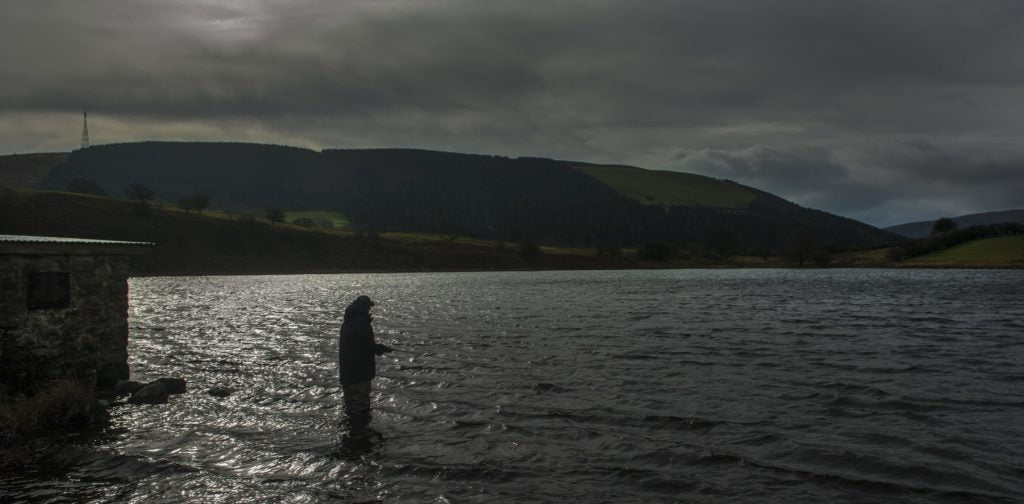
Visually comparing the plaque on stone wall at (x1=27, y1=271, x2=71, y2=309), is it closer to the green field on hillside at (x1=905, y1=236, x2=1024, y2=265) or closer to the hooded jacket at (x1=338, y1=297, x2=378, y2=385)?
the hooded jacket at (x1=338, y1=297, x2=378, y2=385)

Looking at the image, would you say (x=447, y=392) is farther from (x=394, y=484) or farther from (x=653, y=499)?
(x=653, y=499)

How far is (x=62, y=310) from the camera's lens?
57.5 feet

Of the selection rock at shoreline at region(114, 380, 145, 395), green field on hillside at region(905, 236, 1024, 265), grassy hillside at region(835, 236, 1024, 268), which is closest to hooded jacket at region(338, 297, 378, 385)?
rock at shoreline at region(114, 380, 145, 395)

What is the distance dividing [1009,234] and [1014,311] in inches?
5067

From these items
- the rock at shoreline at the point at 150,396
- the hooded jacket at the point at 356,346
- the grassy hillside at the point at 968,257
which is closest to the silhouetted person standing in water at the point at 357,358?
the hooded jacket at the point at 356,346

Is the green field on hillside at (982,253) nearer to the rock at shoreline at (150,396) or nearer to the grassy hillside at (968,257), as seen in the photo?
the grassy hillside at (968,257)

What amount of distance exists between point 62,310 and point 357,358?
801cm

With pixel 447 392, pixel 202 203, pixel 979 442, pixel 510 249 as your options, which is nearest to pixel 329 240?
pixel 202 203

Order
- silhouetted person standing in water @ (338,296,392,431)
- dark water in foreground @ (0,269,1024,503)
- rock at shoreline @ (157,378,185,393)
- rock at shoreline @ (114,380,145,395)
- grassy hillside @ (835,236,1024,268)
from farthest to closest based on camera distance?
grassy hillside @ (835,236,1024,268) → rock at shoreline @ (157,378,185,393) → rock at shoreline @ (114,380,145,395) → silhouetted person standing in water @ (338,296,392,431) → dark water in foreground @ (0,269,1024,503)

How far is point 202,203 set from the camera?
15712 cm

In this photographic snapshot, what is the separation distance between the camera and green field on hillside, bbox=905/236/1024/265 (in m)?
131

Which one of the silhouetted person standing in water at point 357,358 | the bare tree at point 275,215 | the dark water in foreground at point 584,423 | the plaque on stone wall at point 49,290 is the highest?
the bare tree at point 275,215

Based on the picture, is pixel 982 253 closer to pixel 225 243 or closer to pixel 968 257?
pixel 968 257

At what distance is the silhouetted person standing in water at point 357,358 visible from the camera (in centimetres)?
1664
